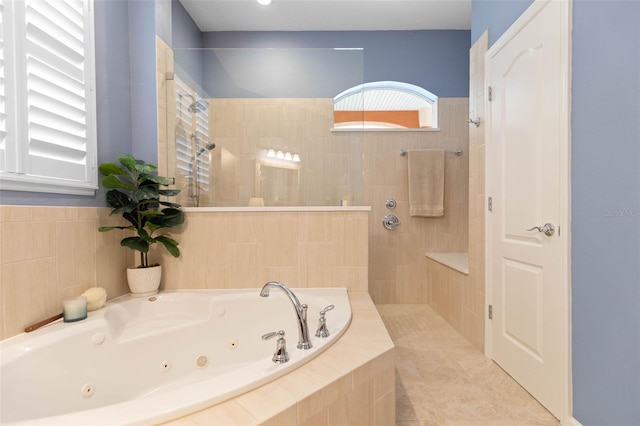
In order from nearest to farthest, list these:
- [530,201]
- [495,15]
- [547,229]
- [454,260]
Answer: [547,229]
[530,201]
[495,15]
[454,260]

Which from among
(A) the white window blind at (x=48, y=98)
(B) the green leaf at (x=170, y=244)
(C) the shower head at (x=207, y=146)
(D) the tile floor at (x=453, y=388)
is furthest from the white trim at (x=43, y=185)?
(D) the tile floor at (x=453, y=388)

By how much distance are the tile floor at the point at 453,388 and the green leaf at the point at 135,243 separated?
159 centimetres

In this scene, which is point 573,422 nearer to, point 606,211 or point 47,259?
point 606,211

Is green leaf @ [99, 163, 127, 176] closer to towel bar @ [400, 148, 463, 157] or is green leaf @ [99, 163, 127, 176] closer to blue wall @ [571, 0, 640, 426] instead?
blue wall @ [571, 0, 640, 426]

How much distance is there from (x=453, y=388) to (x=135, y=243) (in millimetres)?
1933

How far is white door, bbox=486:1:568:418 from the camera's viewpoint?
142 centimetres

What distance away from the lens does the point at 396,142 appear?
324 centimetres

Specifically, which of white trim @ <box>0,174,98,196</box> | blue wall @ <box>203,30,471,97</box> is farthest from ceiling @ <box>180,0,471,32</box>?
white trim @ <box>0,174,98,196</box>

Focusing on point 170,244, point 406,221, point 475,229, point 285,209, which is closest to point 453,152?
point 406,221

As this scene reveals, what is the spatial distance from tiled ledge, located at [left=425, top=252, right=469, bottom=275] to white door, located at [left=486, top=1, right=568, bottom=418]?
0.42 metres

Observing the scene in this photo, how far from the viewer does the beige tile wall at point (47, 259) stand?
1212 mm

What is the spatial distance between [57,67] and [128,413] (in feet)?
4.94

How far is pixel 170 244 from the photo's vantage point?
1889mm

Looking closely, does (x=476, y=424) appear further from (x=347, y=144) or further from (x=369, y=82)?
(x=369, y=82)
